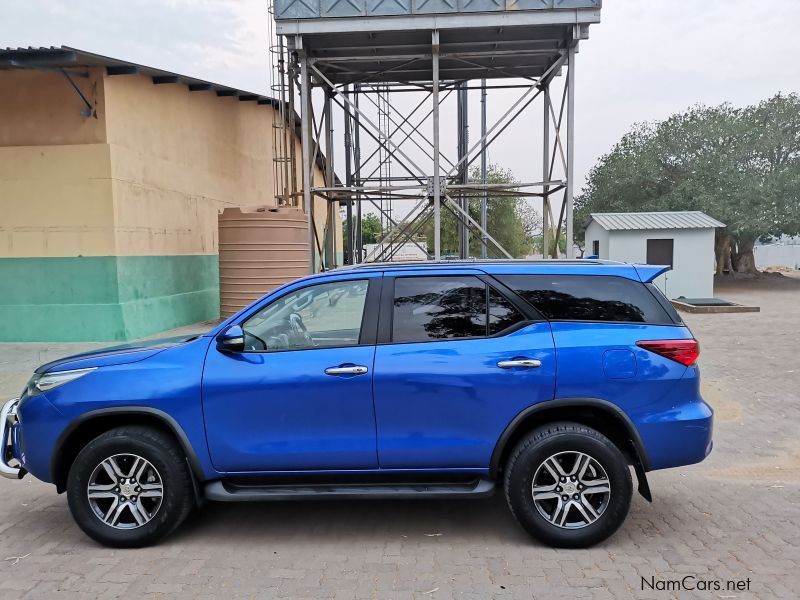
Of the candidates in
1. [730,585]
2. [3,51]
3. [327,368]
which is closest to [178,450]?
[327,368]

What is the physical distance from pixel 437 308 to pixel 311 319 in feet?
2.89

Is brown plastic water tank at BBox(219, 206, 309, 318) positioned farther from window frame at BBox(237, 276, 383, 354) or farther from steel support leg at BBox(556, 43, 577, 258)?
window frame at BBox(237, 276, 383, 354)

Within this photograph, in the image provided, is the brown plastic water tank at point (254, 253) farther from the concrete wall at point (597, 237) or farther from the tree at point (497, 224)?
the tree at point (497, 224)

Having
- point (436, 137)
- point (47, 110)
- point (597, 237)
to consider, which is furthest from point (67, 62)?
point (597, 237)

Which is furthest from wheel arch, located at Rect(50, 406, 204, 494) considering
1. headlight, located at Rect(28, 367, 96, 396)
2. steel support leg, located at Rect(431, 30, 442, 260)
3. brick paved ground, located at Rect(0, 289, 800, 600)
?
steel support leg, located at Rect(431, 30, 442, 260)

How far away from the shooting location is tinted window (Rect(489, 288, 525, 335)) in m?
3.86

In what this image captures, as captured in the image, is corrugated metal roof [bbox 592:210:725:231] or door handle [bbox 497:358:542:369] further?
corrugated metal roof [bbox 592:210:725:231]

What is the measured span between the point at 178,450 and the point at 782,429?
576 cm

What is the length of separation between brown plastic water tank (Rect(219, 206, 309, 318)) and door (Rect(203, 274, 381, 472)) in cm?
855

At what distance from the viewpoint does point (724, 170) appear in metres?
26.3

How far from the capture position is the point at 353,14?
37.9ft

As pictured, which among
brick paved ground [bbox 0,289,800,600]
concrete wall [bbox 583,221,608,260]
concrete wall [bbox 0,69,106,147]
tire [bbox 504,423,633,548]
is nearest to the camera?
brick paved ground [bbox 0,289,800,600]

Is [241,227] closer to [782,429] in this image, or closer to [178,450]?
[178,450]

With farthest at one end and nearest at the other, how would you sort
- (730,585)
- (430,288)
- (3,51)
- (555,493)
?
1. (3,51)
2. (430,288)
3. (555,493)
4. (730,585)
